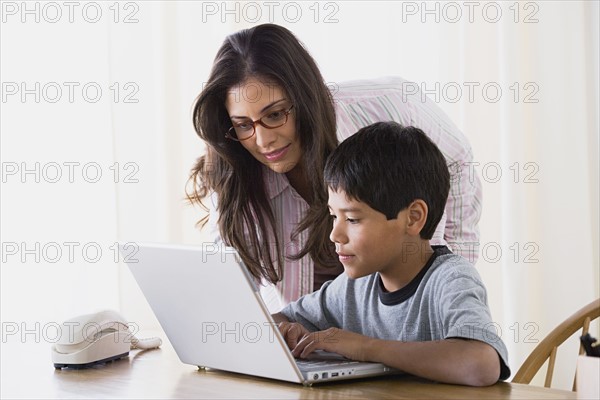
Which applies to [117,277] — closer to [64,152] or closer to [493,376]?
[64,152]

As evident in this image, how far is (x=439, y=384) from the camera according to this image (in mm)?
1173

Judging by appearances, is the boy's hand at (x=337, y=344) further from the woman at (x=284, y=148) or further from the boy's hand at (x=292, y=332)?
the woman at (x=284, y=148)

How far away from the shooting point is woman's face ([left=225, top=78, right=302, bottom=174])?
5.07ft

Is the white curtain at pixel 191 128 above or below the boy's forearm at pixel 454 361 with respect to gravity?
above

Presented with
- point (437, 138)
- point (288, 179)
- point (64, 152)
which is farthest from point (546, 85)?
point (64, 152)

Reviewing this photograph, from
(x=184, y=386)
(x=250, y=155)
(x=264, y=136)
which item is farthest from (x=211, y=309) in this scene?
(x=250, y=155)

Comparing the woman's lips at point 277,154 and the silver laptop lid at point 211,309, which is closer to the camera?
the silver laptop lid at point 211,309

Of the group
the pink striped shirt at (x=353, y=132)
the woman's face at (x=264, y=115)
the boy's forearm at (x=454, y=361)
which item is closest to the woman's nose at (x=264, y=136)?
the woman's face at (x=264, y=115)

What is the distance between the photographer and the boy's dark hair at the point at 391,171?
4.30 feet

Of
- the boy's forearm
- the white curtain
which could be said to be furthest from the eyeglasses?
the white curtain

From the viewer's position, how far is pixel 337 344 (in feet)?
4.10

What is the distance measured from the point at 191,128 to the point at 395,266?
53.8 inches

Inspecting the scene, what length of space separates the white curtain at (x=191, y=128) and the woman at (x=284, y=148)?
64cm

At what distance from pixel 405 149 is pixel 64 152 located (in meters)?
1.25
